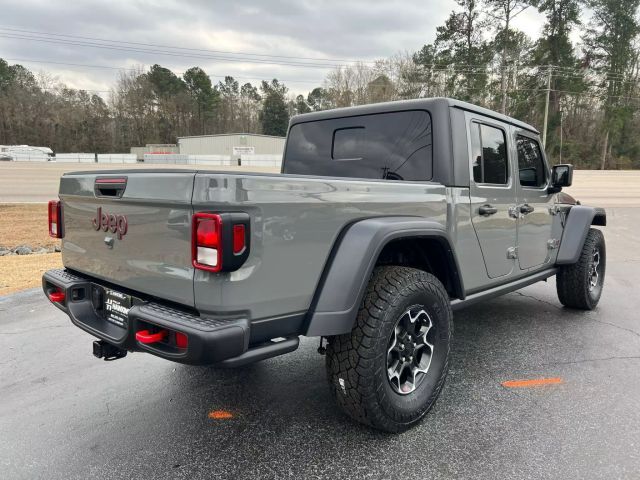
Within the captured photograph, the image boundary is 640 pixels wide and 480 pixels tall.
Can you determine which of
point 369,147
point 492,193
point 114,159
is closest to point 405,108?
point 369,147

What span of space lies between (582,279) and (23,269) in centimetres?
736

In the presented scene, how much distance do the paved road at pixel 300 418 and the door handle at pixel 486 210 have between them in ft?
3.95

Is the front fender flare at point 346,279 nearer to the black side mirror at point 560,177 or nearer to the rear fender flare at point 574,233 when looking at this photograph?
the black side mirror at point 560,177

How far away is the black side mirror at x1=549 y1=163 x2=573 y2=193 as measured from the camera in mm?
4207

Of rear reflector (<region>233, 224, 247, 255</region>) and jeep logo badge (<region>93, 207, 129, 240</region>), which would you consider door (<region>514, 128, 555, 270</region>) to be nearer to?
rear reflector (<region>233, 224, 247, 255</region>)

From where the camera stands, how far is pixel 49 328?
4.33 m

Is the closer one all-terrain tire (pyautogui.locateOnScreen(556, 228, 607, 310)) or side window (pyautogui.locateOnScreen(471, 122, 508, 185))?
side window (pyautogui.locateOnScreen(471, 122, 508, 185))

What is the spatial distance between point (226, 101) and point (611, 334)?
79.3 metres

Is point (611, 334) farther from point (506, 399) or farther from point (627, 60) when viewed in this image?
point (627, 60)

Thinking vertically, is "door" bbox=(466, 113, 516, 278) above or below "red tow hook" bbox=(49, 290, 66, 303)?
above

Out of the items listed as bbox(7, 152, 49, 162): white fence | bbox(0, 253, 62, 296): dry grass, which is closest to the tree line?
bbox(7, 152, 49, 162): white fence

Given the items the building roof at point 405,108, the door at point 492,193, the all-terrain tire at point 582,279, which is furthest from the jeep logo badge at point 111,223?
the all-terrain tire at point 582,279

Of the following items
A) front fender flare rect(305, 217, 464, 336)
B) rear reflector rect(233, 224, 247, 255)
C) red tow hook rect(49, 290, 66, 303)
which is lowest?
red tow hook rect(49, 290, 66, 303)

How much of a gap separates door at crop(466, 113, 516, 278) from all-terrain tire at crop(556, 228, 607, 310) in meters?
1.43
